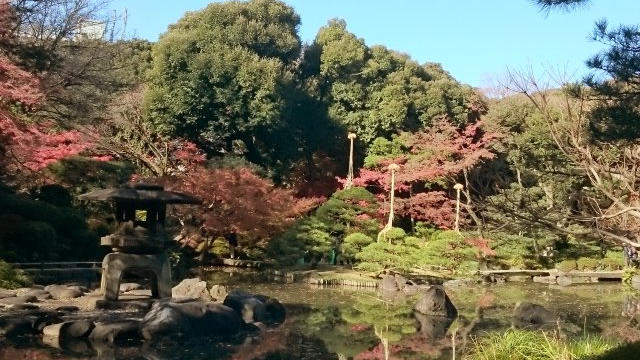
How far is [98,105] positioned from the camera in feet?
55.2

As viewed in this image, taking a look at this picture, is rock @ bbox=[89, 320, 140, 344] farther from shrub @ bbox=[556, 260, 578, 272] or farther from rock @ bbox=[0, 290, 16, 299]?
shrub @ bbox=[556, 260, 578, 272]

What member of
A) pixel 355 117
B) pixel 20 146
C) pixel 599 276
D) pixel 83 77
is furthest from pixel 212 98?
pixel 599 276

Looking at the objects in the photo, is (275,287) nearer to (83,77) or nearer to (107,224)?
(107,224)

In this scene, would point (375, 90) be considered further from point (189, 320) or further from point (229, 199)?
point (189, 320)

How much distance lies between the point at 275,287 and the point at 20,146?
6585 millimetres

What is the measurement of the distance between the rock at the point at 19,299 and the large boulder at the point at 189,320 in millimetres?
2332

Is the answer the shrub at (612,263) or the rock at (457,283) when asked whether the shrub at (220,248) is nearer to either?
the rock at (457,283)

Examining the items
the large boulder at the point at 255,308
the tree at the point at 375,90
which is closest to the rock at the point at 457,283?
the tree at the point at 375,90

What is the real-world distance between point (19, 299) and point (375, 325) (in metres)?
5.90

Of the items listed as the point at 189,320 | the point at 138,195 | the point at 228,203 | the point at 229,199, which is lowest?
the point at 189,320

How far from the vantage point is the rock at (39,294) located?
11.5 meters

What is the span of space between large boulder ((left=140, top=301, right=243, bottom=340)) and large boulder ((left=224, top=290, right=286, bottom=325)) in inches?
28.9

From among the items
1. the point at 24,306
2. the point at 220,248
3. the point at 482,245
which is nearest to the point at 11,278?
the point at 24,306

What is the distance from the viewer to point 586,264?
21484 mm
